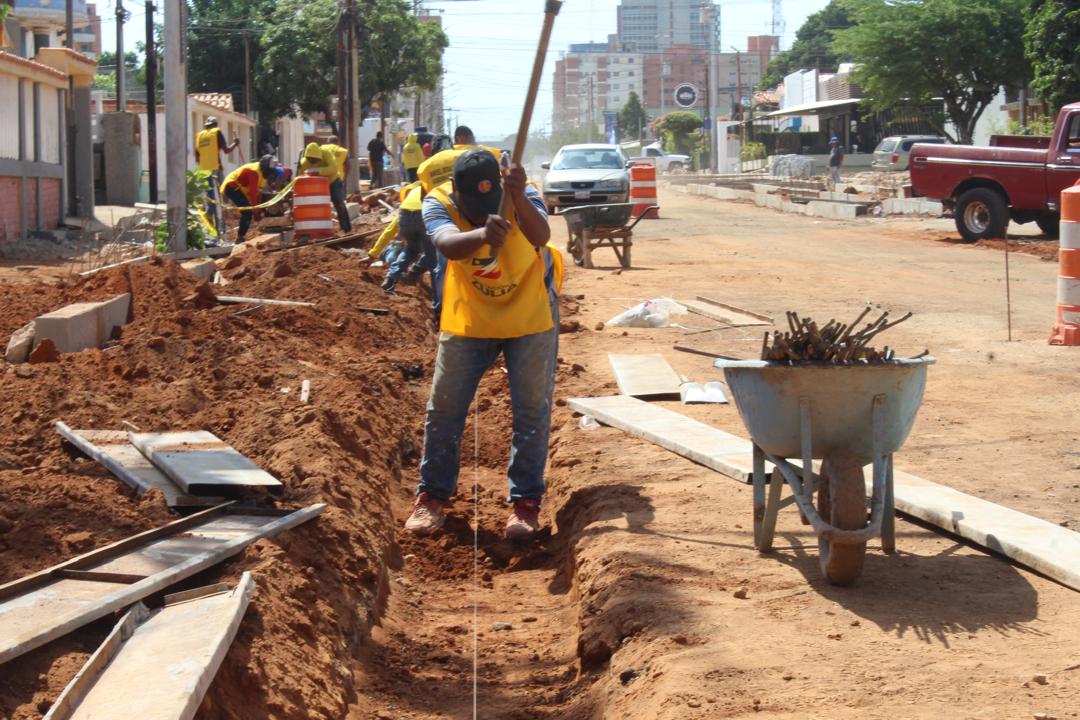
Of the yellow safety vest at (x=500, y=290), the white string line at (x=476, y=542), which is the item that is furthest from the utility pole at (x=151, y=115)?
the yellow safety vest at (x=500, y=290)

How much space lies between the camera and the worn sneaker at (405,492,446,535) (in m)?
6.50

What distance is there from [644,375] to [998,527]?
171 inches

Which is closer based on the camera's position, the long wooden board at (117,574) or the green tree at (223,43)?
the long wooden board at (117,574)

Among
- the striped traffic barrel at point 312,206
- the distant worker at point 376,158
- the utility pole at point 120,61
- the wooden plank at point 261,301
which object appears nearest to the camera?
the wooden plank at point 261,301

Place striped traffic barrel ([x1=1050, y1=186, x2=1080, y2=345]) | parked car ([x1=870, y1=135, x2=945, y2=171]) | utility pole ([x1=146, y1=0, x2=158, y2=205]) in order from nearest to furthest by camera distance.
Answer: striped traffic barrel ([x1=1050, y1=186, x2=1080, y2=345]) < utility pole ([x1=146, y1=0, x2=158, y2=205]) < parked car ([x1=870, y1=135, x2=945, y2=171])

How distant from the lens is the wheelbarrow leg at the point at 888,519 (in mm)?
5008

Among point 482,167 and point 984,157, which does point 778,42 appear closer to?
point 984,157

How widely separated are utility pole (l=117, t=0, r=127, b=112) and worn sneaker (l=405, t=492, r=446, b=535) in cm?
3052

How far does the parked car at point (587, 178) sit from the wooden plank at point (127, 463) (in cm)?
2128

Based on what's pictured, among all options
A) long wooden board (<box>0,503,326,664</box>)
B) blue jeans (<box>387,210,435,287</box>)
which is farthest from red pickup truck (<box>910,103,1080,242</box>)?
long wooden board (<box>0,503,326,664</box>)

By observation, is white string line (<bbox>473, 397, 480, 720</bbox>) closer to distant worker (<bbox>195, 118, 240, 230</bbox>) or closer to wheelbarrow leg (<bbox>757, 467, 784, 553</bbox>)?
wheelbarrow leg (<bbox>757, 467, 784, 553</bbox>)

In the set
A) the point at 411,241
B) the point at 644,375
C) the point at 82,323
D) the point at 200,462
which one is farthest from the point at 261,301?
the point at 200,462

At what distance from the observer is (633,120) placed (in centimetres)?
13438

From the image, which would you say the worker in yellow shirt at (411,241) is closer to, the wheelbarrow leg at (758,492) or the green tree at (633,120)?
the wheelbarrow leg at (758,492)
